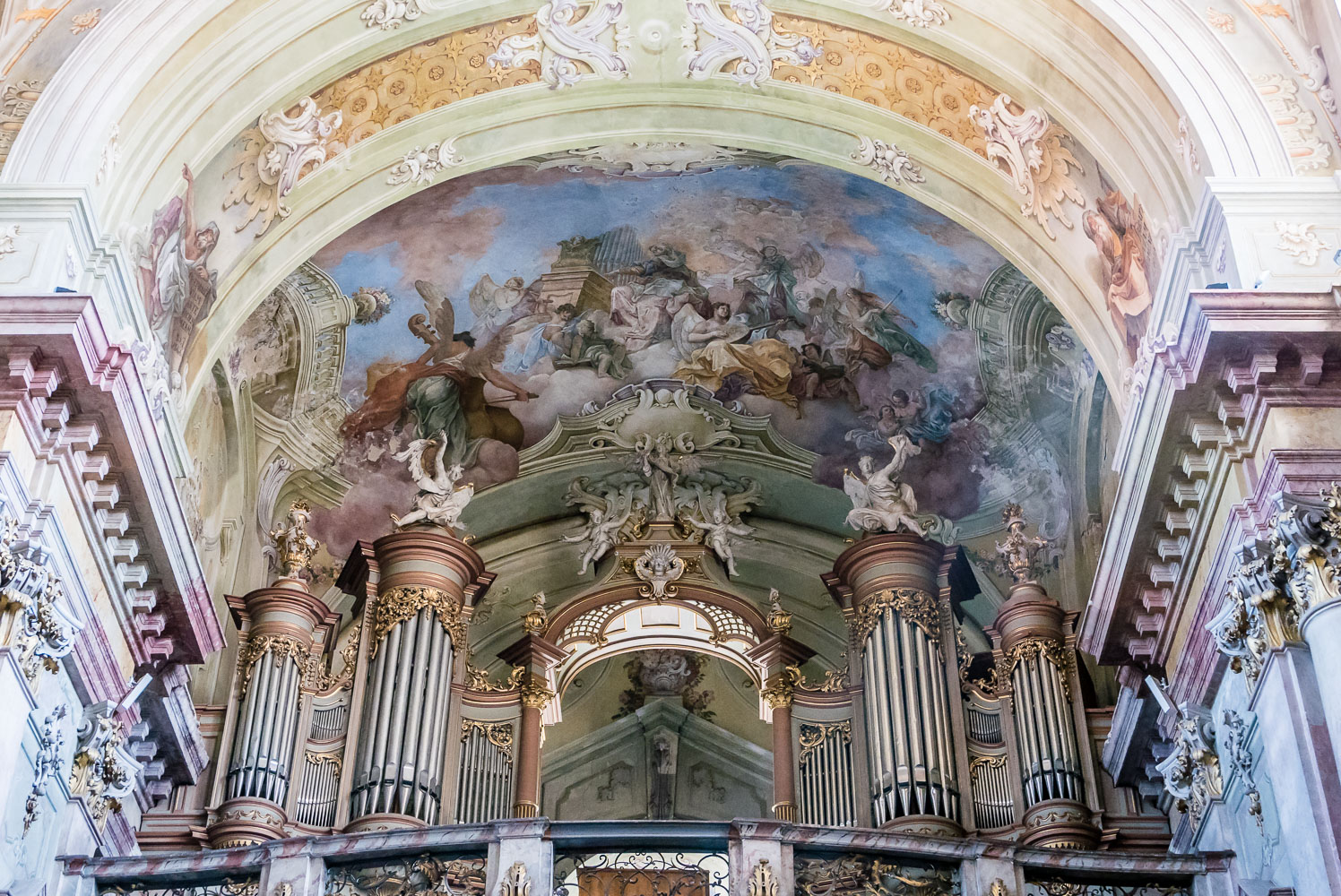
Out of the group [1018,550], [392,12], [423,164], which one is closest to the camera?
[392,12]

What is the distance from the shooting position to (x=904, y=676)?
16.5 metres

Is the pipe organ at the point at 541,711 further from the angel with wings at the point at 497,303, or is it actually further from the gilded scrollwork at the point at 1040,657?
the angel with wings at the point at 497,303

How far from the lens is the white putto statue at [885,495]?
703 inches

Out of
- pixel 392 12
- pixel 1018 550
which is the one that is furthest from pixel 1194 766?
pixel 392 12

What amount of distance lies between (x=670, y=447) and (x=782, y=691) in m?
A: 3.70

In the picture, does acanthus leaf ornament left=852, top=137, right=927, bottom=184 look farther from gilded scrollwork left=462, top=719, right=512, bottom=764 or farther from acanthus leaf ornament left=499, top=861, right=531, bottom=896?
acanthus leaf ornament left=499, top=861, right=531, bottom=896

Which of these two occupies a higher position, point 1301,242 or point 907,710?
point 1301,242

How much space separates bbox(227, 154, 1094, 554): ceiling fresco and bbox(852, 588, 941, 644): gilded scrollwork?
6.75ft

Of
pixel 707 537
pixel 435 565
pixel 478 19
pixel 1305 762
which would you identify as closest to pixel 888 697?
pixel 707 537

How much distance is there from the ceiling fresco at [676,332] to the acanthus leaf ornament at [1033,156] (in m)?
2.06

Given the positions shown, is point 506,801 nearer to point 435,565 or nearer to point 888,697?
point 435,565

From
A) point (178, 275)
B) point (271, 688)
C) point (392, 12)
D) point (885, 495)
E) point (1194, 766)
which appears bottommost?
point (1194, 766)

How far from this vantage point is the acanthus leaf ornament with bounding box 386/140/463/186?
16094 mm

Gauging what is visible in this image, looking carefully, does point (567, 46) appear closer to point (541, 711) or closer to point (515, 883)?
Answer: point (541, 711)
